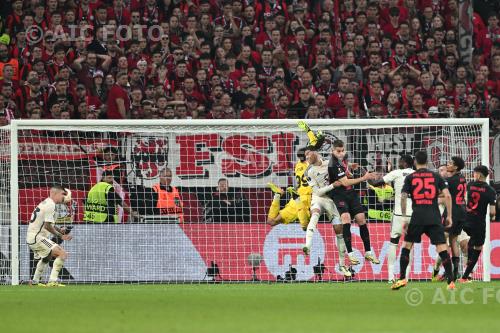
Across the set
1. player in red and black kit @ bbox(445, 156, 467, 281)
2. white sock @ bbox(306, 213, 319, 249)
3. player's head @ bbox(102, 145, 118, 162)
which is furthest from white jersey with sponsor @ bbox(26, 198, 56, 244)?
player in red and black kit @ bbox(445, 156, 467, 281)

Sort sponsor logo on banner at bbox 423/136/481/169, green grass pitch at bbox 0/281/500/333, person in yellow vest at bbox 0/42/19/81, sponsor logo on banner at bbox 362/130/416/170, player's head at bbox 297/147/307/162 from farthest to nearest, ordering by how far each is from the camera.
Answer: person in yellow vest at bbox 0/42/19/81, sponsor logo on banner at bbox 362/130/416/170, sponsor logo on banner at bbox 423/136/481/169, player's head at bbox 297/147/307/162, green grass pitch at bbox 0/281/500/333

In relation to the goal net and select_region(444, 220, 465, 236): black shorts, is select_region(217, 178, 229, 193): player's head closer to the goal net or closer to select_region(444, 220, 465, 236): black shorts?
the goal net

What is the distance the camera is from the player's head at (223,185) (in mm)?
20047

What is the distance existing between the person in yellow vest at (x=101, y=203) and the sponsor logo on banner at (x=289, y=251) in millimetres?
2760

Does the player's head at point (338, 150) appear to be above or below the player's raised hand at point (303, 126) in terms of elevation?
below

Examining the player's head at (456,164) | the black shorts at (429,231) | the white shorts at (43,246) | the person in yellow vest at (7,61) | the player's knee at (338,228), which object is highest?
the person in yellow vest at (7,61)

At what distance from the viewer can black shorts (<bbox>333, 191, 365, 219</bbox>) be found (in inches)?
728

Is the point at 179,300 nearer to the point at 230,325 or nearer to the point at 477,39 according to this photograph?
the point at 230,325

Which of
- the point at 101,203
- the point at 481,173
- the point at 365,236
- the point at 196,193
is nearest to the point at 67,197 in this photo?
the point at 101,203

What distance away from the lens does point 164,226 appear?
65.2 ft

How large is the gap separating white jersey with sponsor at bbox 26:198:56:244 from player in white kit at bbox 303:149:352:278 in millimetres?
4190

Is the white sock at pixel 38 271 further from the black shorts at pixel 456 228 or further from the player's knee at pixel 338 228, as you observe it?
the black shorts at pixel 456 228

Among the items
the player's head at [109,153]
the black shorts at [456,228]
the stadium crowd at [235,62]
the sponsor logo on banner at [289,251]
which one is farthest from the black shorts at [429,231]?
the player's head at [109,153]

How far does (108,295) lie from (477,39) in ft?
44.4
